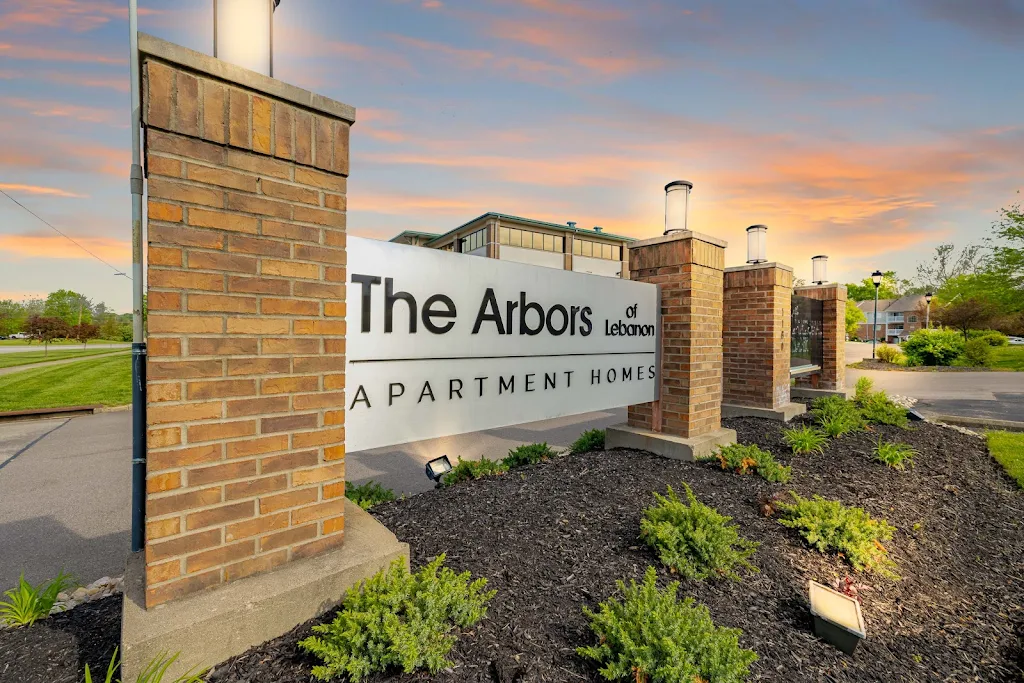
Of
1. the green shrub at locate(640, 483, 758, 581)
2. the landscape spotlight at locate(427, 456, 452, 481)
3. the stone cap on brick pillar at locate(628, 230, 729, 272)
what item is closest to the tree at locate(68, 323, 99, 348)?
the landscape spotlight at locate(427, 456, 452, 481)

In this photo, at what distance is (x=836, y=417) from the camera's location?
6348 mm

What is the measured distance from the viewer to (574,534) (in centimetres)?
307

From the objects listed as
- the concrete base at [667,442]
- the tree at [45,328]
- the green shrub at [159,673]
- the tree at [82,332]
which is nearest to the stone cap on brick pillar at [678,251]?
the concrete base at [667,442]

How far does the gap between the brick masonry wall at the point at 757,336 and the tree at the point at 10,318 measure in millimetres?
46167

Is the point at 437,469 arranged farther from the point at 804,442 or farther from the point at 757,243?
the point at 757,243

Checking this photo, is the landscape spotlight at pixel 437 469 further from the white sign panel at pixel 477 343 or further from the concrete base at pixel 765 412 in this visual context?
the concrete base at pixel 765 412

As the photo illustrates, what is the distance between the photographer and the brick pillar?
9.45 meters

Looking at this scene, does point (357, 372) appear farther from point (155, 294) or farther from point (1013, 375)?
point (1013, 375)

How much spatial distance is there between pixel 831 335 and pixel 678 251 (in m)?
6.75

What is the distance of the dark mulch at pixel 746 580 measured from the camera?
2.11 metres

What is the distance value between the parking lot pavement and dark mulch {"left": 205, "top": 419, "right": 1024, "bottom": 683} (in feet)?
9.16

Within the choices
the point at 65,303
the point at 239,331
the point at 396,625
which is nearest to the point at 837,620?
the point at 396,625

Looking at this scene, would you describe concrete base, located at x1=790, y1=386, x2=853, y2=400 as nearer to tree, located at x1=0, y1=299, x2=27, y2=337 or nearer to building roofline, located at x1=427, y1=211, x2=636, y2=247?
building roofline, located at x1=427, y1=211, x2=636, y2=247

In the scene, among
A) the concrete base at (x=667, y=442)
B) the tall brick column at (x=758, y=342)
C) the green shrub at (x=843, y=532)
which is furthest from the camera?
the tall brick column at (x=758, y=342)
